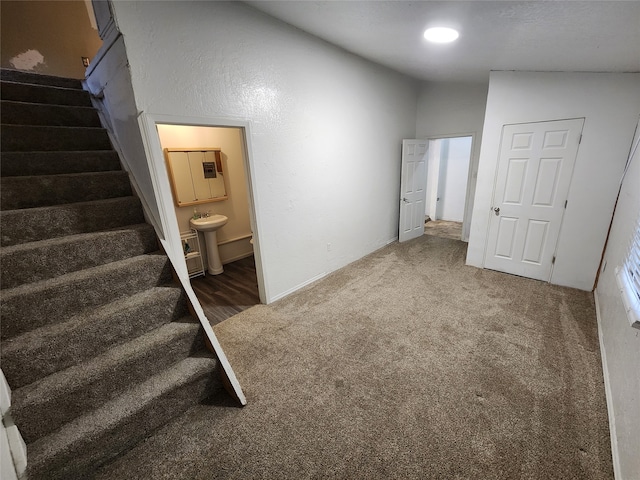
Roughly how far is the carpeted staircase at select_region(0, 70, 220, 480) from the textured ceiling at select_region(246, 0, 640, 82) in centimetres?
204

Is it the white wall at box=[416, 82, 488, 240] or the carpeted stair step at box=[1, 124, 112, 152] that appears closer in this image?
the carpeted stair step at box=[1, 124, 112, 152]

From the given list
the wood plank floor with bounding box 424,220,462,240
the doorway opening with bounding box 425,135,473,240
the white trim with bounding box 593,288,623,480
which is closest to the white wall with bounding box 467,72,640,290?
the white trim with bounding box 593,288,623,480

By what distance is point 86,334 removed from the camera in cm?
147

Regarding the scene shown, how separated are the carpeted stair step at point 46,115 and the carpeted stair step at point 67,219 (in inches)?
40.1

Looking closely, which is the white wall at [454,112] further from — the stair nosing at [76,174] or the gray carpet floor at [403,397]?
the stair nosing at [76,174]

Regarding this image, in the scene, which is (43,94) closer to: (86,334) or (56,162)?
(56,162)

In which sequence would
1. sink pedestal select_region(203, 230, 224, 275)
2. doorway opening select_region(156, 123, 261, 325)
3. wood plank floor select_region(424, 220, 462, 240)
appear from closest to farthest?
doorway opening select_region(156, 123, 261, 325)
sink pedestal select_region(203, 230, 224, 275)
wood plank floor select_region(424, 220, 462, 240)

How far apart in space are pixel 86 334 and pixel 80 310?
0.21 metres

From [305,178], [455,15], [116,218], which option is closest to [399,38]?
[455,15]

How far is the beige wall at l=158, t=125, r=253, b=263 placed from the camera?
3.49 metres

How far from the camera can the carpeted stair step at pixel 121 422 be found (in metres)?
1.22

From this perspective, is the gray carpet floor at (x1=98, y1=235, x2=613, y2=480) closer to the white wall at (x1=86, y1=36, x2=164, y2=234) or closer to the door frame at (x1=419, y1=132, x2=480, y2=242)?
the white wall at (x1=86, y1=36, x2=164, y2=234)

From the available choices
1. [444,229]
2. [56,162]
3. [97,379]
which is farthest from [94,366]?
[444,229]

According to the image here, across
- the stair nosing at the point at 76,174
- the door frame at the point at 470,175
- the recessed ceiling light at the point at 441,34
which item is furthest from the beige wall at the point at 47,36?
the door frame at the point at 470,175
